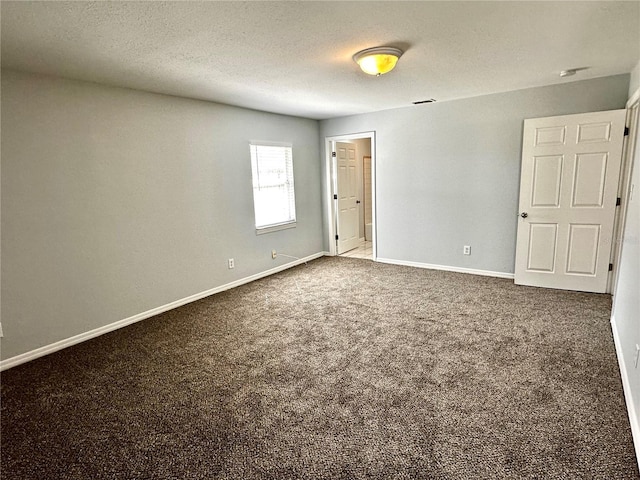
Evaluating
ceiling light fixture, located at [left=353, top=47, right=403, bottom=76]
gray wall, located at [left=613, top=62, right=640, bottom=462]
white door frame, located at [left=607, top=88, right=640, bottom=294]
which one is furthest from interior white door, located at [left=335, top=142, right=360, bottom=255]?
gray wall, located at [left=613, top=62, right=640, bottom=462]

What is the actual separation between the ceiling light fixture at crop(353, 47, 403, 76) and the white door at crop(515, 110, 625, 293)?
2.24 m

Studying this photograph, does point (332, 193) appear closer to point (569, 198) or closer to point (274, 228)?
point (274, 228)

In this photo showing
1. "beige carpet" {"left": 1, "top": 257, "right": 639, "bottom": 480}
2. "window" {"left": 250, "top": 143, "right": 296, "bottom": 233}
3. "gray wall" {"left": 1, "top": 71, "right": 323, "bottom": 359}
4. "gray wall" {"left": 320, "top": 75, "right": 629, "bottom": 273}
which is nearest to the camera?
"beige carpet" {"left": 1, "top": 257, "right": 639, "bottom": 480}

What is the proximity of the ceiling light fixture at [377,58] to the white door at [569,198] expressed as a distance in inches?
88.2

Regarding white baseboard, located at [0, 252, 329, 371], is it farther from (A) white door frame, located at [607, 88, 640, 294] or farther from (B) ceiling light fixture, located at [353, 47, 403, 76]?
(A) white door frame, located at [607, 88, 640, 294]

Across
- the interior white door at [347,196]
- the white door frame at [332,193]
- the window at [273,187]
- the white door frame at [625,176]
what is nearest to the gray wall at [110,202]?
the window at [273,187]

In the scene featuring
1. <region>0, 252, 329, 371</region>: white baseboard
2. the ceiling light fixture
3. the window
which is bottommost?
<region>0, 252, 329, 371</region>: white baseboard

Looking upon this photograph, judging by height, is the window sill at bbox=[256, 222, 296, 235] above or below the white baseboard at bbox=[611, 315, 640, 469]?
above

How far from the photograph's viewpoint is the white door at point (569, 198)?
357cm

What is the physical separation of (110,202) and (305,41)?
7.57 feet

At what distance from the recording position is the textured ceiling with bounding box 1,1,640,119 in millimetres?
1893

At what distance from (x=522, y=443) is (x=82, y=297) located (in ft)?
11.5

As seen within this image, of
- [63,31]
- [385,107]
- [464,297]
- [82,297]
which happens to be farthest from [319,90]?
[82,297]

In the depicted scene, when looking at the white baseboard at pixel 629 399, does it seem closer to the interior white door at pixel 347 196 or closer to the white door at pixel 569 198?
the white door at pixel 569 198
